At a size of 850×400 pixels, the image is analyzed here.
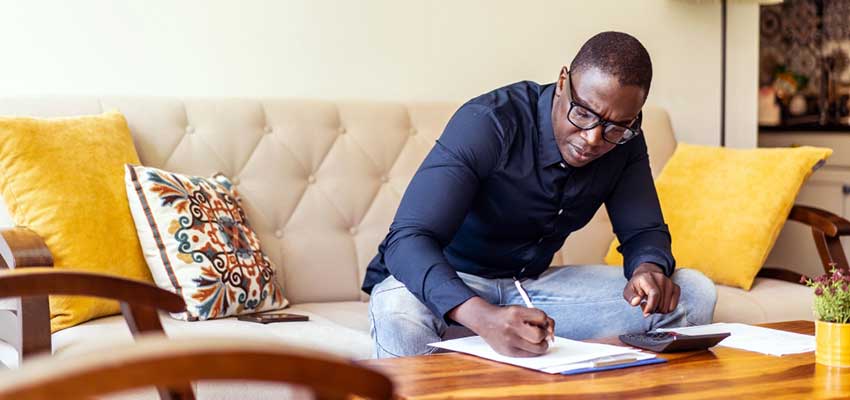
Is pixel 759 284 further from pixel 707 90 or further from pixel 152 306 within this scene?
pixel 152 306

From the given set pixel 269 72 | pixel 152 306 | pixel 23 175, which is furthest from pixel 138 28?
pixel 152 306

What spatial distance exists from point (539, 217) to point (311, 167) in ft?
2.60

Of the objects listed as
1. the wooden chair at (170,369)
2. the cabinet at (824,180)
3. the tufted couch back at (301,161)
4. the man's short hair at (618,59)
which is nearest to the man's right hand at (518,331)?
the man's short hair at (618,59)

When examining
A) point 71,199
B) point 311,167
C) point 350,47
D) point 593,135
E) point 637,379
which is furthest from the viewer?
point 350,47

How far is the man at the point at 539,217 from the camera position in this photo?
6.17 feet

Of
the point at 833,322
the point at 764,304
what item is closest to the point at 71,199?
the point at 833,322

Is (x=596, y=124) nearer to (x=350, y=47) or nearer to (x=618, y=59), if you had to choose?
(x=618, y=59)

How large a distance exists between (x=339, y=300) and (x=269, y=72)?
0.72 m

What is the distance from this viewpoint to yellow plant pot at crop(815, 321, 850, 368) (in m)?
1.60

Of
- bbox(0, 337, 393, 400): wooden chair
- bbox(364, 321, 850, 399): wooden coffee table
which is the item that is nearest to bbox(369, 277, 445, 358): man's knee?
bbox(364, 321, 850, 399): wooden coffee table

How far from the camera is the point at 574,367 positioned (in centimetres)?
Answer: 153

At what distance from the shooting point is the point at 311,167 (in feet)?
8.84

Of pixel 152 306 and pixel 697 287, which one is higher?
pixel 152 306

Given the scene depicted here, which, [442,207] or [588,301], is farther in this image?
[588,301]
